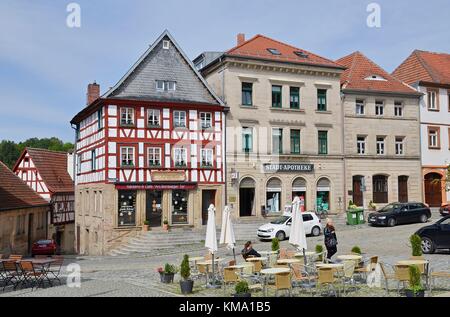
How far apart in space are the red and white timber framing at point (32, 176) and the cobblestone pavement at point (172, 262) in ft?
78.1

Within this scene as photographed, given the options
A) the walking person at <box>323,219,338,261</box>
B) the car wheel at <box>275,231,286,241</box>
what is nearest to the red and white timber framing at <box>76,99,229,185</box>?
the car wheel at <box>275,231,286,241</box>

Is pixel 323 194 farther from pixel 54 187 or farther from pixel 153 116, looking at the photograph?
pixel 54 187

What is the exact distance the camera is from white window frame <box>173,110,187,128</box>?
34.1 metres

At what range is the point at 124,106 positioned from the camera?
3288cm

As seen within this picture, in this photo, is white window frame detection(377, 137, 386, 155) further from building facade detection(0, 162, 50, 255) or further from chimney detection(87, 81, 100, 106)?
building facade detection(0, 162, 50, 255)

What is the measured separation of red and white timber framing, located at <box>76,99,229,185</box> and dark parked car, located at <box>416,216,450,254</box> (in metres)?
15.9

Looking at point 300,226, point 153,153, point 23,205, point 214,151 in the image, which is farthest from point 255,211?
point 300,226

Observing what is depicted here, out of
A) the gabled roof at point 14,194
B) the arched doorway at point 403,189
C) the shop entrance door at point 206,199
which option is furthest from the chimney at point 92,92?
the arched doorway at point 403,189

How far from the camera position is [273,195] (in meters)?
36.4

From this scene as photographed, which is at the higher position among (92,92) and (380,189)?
(92,92)

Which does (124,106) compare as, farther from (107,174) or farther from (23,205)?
(23,205)

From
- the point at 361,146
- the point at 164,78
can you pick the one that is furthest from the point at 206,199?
the point at 361,146

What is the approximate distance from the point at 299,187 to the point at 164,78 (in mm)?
11816
